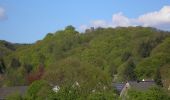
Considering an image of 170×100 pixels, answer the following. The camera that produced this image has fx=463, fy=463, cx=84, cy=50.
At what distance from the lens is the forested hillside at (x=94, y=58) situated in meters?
48.2

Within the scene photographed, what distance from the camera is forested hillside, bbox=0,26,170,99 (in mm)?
48250

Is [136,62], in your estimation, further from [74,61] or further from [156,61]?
[74,61]

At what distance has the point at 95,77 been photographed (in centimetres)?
4741

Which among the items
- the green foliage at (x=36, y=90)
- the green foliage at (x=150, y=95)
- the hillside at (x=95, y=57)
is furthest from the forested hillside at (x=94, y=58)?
the green foliage at (x=150, y=95)

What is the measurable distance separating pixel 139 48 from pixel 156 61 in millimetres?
16813

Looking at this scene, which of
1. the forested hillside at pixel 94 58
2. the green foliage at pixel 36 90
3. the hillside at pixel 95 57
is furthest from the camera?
the hillside at pixel 95 57

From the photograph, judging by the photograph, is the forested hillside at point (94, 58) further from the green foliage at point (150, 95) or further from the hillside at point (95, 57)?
the green foliage at point (150, 95)

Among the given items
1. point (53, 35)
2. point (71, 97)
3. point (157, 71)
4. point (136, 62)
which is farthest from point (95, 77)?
point (53, 35)

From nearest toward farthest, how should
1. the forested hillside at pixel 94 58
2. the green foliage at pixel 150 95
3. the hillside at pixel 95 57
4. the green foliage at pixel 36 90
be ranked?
the green foliage at pixel 150 95, the green foliage at pixel 36 90, the forested hillside at pixel 94 58, the hillside at pixel 95 57

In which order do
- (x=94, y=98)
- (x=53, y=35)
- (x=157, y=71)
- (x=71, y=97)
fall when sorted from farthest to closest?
1. (x=53, y=35)
2. (x=157, y=71)
3. (x=71, y=97)
4. (x=94, y=98)

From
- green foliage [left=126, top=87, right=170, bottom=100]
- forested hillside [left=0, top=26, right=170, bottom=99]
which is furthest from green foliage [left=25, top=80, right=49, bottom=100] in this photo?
green foliage [left=126, top=87, right=170, bottom=100]

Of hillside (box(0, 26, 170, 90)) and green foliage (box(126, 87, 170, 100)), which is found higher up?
hillside (box(0, 26, 170, 90))

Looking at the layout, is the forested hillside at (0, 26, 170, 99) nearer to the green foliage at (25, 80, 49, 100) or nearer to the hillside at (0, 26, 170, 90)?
the hillside at (0, 26, 170, 90)

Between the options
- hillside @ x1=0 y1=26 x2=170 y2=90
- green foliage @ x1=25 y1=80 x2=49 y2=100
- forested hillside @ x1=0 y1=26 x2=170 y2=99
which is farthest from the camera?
hillside @ x1=0 y1=26 x2=170 y2=90
